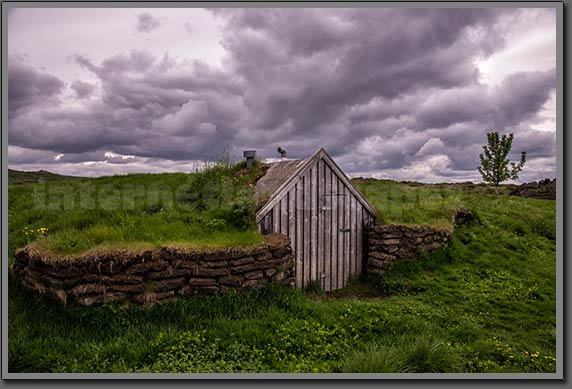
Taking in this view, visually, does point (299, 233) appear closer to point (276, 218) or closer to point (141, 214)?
point (276, 218)

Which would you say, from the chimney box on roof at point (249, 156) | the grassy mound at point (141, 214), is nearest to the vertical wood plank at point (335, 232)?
the grassy mound at point (141, 214)

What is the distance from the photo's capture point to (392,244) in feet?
32.7

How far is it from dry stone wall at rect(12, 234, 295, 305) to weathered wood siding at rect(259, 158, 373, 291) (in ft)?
5.04

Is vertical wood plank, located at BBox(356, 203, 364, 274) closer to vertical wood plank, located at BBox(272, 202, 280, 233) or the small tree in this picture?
vertical wood plank, located at BBox(272, 202, 280, 233)

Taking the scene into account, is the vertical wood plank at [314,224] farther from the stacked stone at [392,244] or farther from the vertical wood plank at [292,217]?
the stacked stone at [392,244]

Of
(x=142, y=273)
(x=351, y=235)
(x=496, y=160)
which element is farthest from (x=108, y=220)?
(x=496, y=160)

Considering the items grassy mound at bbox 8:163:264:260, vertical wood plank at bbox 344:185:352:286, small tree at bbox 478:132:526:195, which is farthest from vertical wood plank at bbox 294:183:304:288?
small tree at bbox 478:132:526:195

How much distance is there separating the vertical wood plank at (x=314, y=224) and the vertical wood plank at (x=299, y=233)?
0.31m

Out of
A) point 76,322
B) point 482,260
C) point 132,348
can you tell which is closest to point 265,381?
point 132,348

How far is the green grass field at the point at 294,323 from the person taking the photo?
5.29 meters

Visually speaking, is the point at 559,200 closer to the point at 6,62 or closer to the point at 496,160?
the point at 6,62

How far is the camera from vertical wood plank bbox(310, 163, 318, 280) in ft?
A: 30.7

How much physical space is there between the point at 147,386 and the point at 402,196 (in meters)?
12.6

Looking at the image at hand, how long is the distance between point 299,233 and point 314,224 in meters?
0.52
